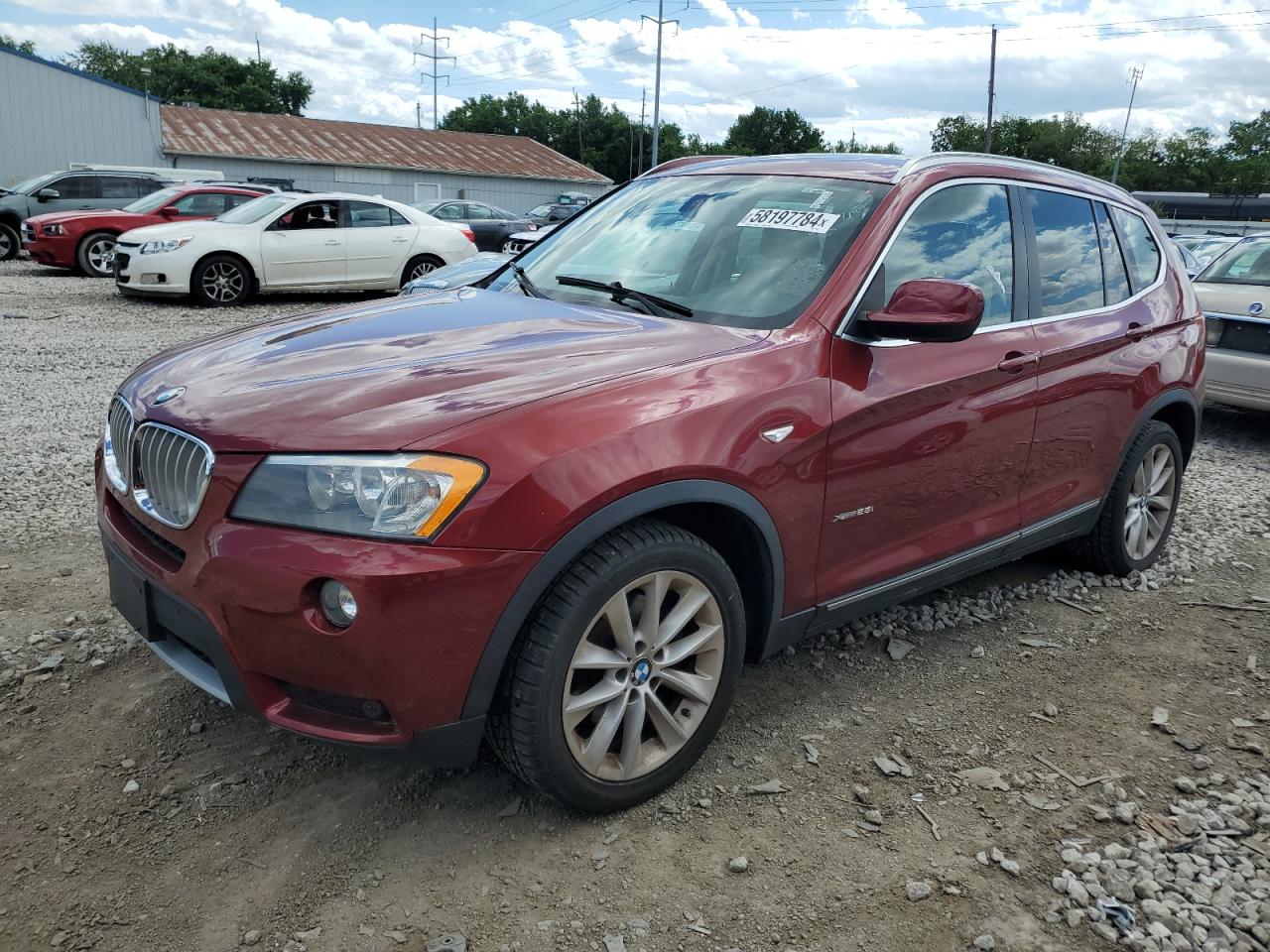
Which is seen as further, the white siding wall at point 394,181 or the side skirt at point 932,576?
the white siding wall at point 394,181

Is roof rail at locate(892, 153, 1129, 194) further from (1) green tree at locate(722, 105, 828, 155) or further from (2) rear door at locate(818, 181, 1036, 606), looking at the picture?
(1) green tree at locate(722, 105, 828, 155)

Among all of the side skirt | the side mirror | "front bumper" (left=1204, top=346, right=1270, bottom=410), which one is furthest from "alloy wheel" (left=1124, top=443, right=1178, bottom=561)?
"front bumper" (left=1204, top=346, right=1270, bottom=410)

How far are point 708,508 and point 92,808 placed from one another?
1848mm

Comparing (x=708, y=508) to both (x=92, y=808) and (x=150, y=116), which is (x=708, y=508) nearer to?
(x=92, y=808)

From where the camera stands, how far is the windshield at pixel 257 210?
12930 millimetres

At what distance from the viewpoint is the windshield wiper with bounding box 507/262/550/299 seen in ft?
12.0

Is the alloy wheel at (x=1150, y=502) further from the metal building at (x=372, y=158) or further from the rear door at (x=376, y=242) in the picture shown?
the metal building at (x=372, y=158)

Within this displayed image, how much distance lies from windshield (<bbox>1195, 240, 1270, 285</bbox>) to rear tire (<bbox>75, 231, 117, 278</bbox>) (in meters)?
15.3

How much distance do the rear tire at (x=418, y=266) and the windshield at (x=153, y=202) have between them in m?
4.82

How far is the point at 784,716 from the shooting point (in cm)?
329

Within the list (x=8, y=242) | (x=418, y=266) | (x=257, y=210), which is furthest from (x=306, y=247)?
(x=8, y=242)

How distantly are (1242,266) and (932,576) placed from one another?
584cm

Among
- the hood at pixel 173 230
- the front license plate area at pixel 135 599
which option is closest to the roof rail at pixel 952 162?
the front license plate area at pixel 135 599

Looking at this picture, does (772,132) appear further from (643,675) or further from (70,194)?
(643,675)
